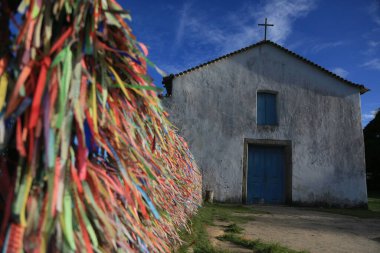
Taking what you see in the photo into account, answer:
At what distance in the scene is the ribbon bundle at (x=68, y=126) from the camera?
0.97 metres

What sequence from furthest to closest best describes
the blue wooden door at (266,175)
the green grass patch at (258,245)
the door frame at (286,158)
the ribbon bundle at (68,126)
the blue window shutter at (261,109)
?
the blue window shutter at (261,109), the blue wooden door at (266,175), the door frame at (286,158), the green grass patch at (258,245), the ribbon bundle at (68,126)

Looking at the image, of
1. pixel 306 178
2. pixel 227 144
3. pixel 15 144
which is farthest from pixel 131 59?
pixel 306 178

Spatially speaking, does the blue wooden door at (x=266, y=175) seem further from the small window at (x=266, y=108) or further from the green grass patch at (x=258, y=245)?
the green grass patch at (x=258, y=245)

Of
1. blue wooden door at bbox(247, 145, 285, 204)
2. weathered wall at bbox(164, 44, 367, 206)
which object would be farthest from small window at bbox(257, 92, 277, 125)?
blue wooden door at bbox(247, 145, 285, 204)

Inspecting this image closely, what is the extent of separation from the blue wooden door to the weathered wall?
0.52m

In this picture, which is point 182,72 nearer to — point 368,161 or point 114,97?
point 114,97

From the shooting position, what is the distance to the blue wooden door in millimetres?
12680

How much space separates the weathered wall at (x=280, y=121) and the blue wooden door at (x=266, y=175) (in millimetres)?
517

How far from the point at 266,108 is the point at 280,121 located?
0.77 metres

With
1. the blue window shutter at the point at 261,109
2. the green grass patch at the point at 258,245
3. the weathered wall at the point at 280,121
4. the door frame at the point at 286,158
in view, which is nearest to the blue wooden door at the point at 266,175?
the door frame at the point at 286,158

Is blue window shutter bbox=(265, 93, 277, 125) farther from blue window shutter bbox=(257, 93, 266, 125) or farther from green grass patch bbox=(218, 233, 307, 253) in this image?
green grass patch bbox=(218, 233, 307, 253)

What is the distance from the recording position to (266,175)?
12.9m

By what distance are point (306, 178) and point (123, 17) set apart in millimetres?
12630

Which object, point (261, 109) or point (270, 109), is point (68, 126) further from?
point (270, 109)
